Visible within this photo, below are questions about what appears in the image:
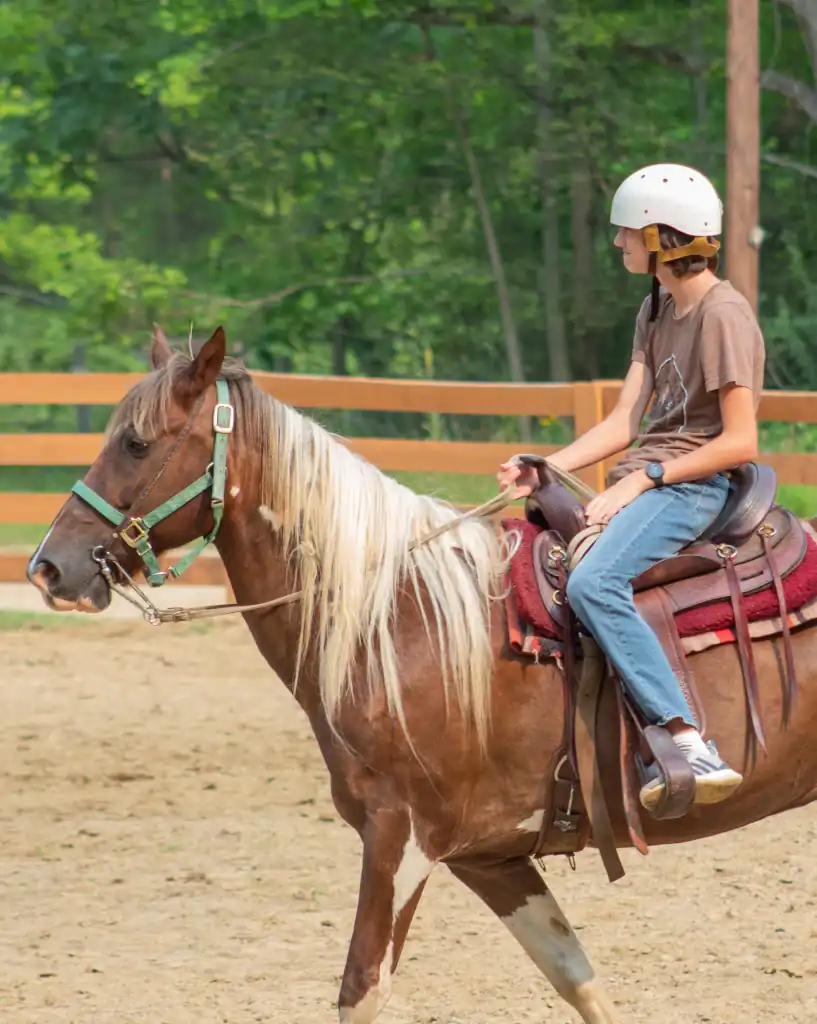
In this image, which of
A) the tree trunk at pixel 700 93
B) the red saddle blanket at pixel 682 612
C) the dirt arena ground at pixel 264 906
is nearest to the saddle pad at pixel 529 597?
the red saddle blanket at pixel 682 612

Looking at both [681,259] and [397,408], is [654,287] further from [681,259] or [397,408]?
[397,408]

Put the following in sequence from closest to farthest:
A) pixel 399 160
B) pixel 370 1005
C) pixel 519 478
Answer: pixel 370 1005 → pixel 519 478 → pixel 399 160

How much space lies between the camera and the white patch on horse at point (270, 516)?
3.85 m

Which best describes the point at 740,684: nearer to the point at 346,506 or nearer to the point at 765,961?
the point at 346,506

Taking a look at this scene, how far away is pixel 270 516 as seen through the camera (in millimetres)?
3855

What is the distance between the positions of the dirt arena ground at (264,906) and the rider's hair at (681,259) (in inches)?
82.4

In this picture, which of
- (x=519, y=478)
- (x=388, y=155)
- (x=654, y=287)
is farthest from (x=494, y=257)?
(x=519, y=478)

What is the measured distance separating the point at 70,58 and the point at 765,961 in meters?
17.2

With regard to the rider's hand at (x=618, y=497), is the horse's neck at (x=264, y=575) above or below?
below

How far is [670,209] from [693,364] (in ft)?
1.23

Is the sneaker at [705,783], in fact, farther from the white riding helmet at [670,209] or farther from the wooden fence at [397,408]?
the wooden fence at [397,408]

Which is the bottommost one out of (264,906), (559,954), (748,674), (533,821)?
(264,906)

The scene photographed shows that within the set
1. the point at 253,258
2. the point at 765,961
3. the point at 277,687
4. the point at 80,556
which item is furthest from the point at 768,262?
the point at 80,556

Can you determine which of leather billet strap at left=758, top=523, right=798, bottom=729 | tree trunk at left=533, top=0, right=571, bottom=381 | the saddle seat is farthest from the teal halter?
tree trunk at left=533, top=0, right=571, bottom=381
